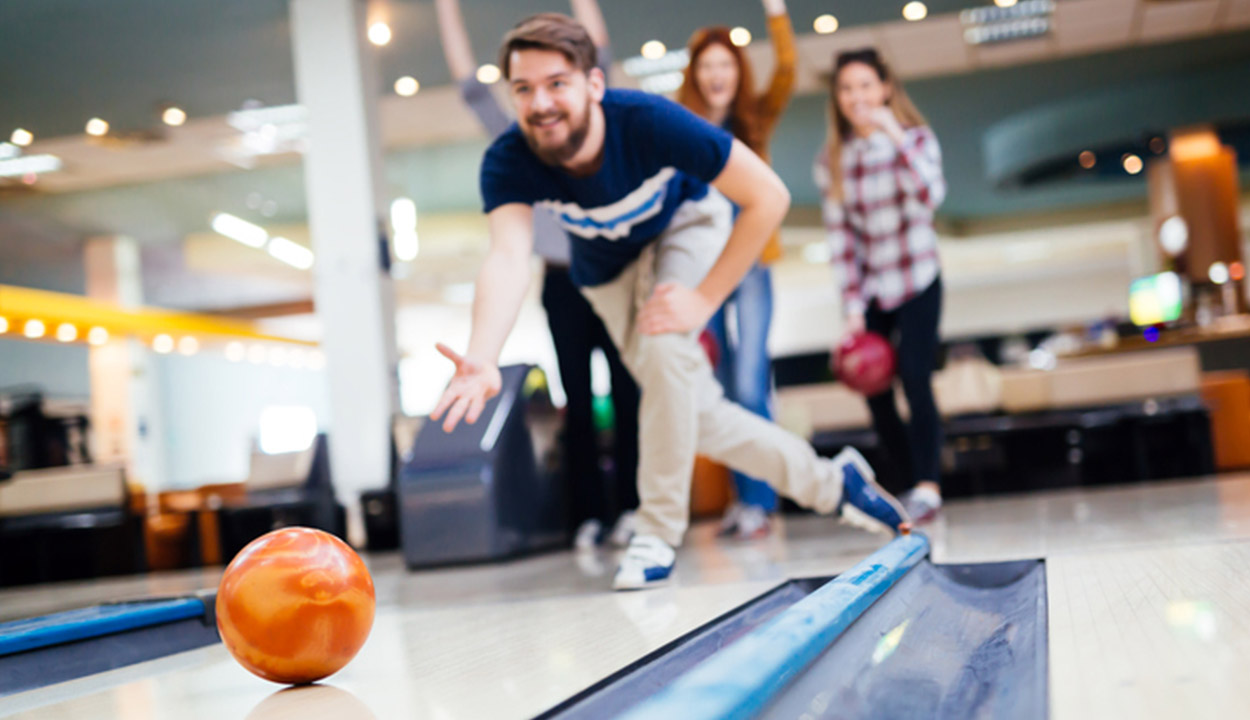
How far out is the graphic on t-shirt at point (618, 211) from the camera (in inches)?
90.2

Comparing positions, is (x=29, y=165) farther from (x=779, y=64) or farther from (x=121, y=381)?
(x=779, y=64)

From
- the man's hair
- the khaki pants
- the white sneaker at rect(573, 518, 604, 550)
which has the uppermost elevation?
the man's hair

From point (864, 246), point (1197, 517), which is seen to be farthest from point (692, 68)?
point (1197, 517)

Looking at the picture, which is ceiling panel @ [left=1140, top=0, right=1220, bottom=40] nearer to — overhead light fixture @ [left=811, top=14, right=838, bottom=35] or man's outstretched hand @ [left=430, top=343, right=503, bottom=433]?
overhead light fixture @ [left=811, top=14, right=838, bottom=35]

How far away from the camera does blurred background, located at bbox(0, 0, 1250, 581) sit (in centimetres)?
511

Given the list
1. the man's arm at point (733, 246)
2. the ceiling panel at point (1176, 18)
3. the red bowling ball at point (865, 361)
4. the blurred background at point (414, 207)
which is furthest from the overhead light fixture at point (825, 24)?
the man's arm at point (733, 246)

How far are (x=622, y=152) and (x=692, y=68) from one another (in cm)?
119

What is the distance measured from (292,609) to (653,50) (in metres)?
5.83

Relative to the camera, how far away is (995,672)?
1.20 m

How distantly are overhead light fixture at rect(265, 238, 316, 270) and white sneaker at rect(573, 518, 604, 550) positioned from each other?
9.68m

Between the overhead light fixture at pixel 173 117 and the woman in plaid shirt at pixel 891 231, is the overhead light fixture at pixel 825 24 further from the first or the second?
the overhead light fixture at pixel 173 117

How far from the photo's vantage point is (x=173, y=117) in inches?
282

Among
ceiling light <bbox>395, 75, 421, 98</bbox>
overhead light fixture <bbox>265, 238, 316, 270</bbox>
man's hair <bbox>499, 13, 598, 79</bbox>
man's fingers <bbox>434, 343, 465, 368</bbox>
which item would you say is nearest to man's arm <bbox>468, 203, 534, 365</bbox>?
man's fingers <bbox>434, 343, 465, 368</bbox>

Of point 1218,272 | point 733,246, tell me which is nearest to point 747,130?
point 733,246
